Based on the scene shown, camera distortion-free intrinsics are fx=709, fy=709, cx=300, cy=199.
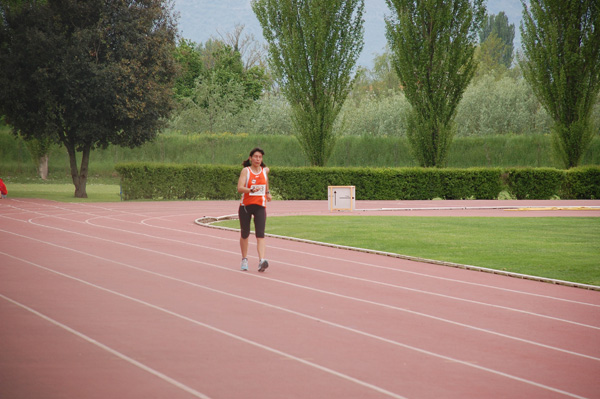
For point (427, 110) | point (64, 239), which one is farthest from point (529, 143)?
point (64, 239)

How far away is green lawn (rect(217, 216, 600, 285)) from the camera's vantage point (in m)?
12.7

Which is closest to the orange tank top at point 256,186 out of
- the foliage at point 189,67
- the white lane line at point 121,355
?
the white lane line at point 121,355

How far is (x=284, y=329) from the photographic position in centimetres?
741

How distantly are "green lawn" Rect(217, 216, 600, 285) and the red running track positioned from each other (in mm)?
1300

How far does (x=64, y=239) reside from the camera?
1612 cm

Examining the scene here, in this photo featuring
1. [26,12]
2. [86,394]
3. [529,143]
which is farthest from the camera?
[529,143]

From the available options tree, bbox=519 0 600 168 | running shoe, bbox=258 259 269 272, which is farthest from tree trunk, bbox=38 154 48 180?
running shoe, bbox=258 259 269 272

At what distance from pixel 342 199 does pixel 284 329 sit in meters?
19.7

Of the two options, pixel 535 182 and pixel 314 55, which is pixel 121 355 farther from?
A: pixel 535 182

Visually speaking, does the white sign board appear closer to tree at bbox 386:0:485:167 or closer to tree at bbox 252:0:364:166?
tree at bbox 252:0:364:166

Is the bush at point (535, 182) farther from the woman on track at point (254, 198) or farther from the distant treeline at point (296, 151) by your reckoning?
the woman on track at point (254, 198)

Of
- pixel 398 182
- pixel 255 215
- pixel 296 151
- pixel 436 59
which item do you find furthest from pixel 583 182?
pixel 255 215

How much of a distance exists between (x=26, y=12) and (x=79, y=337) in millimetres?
30458

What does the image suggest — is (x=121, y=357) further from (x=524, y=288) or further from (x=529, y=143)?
(x=529, y=143)
